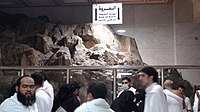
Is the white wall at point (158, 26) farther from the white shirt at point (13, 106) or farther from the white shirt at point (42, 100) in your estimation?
the white shirt at point (13, 106)

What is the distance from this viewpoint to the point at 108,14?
30.5 feet

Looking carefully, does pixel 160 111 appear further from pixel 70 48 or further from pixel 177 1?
pixel 177 1

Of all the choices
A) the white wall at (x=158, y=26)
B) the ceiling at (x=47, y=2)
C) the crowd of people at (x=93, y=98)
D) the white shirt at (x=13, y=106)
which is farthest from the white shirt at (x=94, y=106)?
the ceiling at (x=47, y=2)

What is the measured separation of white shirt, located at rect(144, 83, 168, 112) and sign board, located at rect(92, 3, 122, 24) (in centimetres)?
505

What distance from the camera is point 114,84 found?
743 centimetres

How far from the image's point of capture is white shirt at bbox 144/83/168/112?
4.14m

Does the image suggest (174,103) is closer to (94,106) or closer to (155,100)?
(155,100)

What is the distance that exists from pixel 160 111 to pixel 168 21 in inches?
299

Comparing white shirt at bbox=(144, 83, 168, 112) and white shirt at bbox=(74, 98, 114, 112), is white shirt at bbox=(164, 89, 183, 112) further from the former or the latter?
white shirt at bbox=(74, 98, 114, 112)

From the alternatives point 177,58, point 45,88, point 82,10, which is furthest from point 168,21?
point 45,88

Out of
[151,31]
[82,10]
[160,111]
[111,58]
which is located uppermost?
[82,10]

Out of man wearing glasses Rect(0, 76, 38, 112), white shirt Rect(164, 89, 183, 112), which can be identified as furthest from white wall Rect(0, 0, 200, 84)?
man wearing glasses Rect(0, 76, 38, 112)

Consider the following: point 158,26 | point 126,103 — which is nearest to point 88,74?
point 126,103

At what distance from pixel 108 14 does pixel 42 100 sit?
4.50 meters
